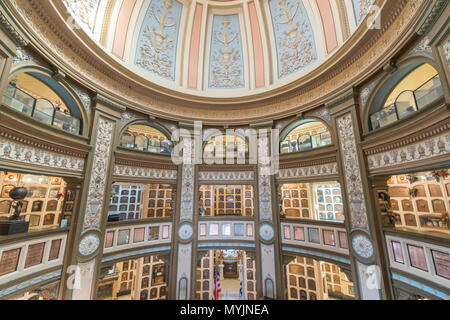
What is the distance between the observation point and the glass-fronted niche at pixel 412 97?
493cm

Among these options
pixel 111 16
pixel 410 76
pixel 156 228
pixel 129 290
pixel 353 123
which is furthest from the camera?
pixel 129 290

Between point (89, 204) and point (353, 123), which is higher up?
point (353, 123)

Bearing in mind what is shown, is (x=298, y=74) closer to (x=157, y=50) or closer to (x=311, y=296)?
(x=157, y=50)

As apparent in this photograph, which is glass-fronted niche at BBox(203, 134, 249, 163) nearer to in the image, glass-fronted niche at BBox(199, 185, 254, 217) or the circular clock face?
glass-fronted niche at BBox(199, 185, 254, 217)

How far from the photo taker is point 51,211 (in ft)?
27.1

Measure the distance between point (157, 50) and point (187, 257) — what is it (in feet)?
32.9

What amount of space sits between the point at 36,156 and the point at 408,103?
10.9m

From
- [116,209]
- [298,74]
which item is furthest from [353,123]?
[116,209]

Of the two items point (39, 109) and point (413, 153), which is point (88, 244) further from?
point (413, 153)

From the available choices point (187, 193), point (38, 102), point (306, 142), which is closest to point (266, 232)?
point (187, 193)

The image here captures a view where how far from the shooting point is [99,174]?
23.8 feet

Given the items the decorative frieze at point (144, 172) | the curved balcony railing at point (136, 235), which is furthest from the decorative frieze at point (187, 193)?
the curved balcony railing at point (136, 235)

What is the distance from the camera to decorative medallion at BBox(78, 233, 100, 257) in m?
6.54

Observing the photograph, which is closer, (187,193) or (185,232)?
(185,232)
